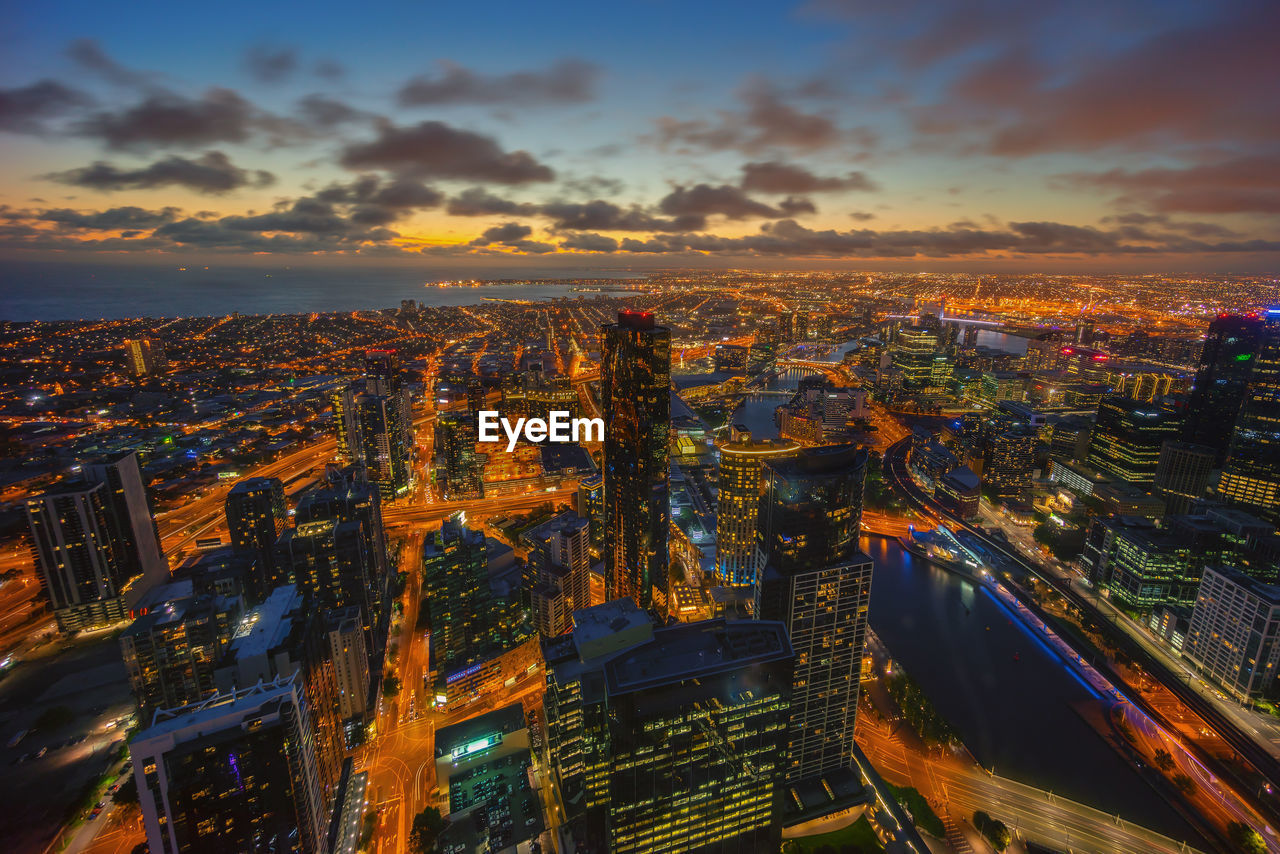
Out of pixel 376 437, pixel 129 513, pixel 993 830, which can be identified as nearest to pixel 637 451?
pixel 993 830

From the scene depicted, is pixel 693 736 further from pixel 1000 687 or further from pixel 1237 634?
pixel 1237 634

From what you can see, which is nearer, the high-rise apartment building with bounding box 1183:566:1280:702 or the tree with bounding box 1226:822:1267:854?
the tree with bounding box 1226:822:1267:854

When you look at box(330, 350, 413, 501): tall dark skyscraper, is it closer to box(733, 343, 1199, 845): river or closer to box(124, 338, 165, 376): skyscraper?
box(733, 343, 1199, 845): river

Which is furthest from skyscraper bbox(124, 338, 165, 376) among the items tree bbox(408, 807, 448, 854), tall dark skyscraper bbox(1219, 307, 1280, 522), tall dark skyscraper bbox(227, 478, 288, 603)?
tall dark skyscraper bbox(1219, 307, 1280, 522)

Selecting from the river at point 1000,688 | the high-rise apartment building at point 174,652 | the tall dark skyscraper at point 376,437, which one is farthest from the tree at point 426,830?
the tall dark skyscraper at point 376,437

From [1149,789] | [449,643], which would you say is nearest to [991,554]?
[1149,789]

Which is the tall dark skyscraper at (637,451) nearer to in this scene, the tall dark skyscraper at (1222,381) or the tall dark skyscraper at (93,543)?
the tall dark skyscraper at (93,543)

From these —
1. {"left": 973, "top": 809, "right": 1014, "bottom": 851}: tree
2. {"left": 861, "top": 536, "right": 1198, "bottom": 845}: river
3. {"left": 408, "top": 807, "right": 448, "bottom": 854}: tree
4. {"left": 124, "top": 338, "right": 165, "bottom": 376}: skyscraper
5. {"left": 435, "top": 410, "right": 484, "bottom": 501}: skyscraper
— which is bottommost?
{"left": 861, "top": 536, "right": 1198, "bottom": 845}: river
